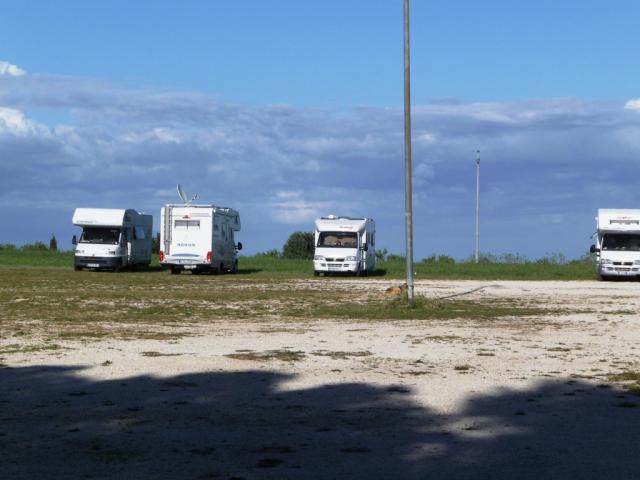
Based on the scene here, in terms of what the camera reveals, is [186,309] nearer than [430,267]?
Yes

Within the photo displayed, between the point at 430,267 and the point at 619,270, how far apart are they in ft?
54.0

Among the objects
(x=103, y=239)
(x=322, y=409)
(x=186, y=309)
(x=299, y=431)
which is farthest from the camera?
(x=103, y=239)

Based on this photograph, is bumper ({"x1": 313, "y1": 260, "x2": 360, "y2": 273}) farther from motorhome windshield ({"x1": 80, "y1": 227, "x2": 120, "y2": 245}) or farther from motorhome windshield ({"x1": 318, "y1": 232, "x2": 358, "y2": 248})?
motorhome windshield ({"x1": 80, "y1": 227, "x2": 120, "y2": 245})

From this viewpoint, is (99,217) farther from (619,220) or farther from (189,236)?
(619,220)

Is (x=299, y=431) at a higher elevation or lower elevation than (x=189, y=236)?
lower

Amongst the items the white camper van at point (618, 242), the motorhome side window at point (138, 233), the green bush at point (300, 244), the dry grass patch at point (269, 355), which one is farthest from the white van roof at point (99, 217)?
the dry grass patch at point (269, 355)

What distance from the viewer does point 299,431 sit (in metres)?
8.24

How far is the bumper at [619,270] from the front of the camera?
45.0 meters

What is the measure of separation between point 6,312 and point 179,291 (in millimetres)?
10789

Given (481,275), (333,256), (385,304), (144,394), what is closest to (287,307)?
(385,304)

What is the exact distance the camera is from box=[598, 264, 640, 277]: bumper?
45.0 meters

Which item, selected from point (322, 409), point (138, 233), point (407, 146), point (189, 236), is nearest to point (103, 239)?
point (138, 233)

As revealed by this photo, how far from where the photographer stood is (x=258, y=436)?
8.01 m

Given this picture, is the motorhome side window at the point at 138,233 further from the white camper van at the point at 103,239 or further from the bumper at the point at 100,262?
the bumper at the point at 100,262
